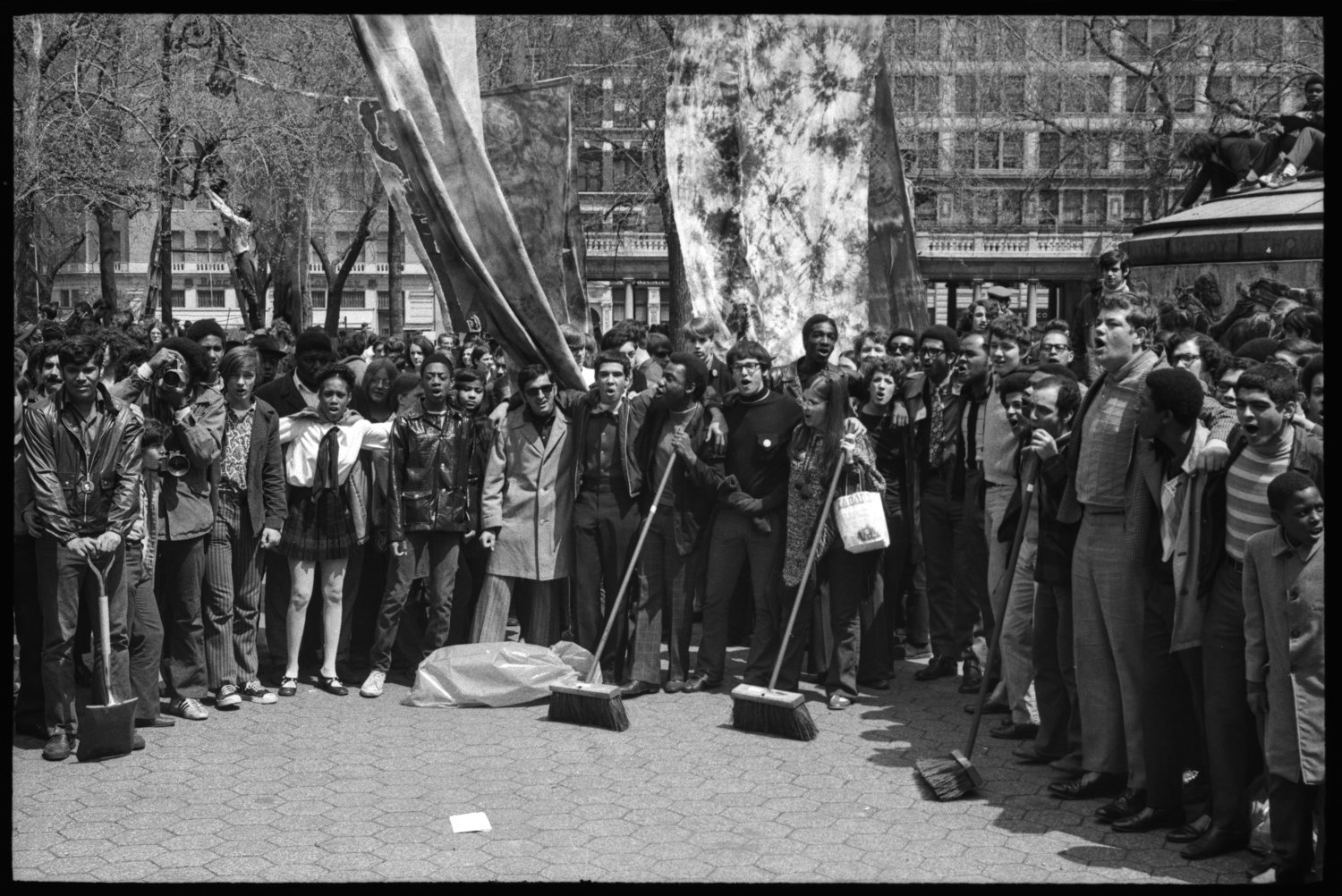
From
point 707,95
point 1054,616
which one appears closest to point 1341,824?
point 1054,616

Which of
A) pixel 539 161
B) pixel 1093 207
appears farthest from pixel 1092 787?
pixel 1093 207

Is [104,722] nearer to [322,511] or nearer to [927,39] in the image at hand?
[322,511]

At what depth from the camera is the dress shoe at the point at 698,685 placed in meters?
8.62

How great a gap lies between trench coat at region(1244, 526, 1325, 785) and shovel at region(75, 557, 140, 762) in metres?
4.75

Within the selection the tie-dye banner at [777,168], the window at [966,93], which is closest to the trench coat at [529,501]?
the tie-dye banner at [777,168]

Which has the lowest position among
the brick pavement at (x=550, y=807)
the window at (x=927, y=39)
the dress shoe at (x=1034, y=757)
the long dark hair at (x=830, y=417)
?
the dress shoe at (x=1034, y=757)

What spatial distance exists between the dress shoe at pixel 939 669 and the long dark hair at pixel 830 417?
1420mm

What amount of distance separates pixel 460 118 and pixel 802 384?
2468 millimetres

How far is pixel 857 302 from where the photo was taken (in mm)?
10562

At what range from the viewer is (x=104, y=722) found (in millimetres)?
7074

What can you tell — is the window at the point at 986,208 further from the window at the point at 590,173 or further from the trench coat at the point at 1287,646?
the trench coat at the point at 1287,646

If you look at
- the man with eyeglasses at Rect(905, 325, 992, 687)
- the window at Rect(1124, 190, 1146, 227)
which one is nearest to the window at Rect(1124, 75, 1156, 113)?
the window at Rect(1124, 190, 1146, 227)

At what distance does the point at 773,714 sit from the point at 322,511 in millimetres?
2694

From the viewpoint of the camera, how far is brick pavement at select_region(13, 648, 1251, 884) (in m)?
5.73
